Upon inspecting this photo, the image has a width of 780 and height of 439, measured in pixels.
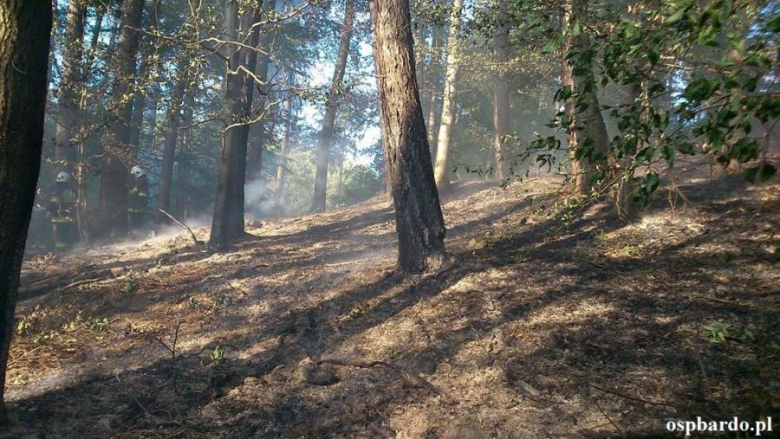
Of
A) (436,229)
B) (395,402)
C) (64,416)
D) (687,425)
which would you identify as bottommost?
(64,416)

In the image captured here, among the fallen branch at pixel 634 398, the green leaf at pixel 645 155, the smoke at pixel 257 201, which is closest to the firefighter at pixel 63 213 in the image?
the smoke at pixel 257 201

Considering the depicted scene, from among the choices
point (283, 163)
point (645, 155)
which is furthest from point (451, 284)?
point (283, 163)

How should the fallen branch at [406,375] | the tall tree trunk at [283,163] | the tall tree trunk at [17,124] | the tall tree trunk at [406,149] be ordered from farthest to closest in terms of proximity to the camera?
the tall tree trunk at [283,163], the tall tree trunk at [406,149], the fallen branch at [406,375], the tall tree trunk at [17,124]

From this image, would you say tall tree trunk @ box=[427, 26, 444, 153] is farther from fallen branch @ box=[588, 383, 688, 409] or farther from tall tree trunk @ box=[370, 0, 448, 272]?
fallen branch @ box=[588, 383, 688, 409]

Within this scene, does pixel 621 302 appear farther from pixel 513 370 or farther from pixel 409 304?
pixel 409 304

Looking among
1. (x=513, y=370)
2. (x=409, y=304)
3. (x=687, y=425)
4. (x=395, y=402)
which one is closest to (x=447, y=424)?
(x=395, y=402)

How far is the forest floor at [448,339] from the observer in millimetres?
4031

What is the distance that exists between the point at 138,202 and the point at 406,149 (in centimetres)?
1567

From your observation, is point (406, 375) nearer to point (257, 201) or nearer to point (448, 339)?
point (448, 339)

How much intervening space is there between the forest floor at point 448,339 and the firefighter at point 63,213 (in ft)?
29.8

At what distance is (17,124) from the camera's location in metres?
4.02

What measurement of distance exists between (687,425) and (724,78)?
2391mm

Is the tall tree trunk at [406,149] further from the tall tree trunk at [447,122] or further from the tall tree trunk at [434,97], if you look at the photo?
the tall tree trunk at [434,97]

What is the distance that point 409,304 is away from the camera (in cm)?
655
